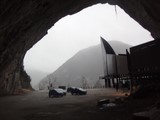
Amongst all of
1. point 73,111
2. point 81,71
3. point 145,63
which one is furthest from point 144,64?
point 81,71

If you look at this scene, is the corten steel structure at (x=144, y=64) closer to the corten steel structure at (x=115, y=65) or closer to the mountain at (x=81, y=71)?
the corten steel structure at (x=115, y=65)

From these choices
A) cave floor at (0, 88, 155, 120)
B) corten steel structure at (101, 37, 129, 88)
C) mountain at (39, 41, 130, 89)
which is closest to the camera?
cave floor at (0, 88, 155, 120)

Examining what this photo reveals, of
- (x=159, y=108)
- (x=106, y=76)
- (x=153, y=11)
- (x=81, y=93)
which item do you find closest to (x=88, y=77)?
(x=106, y=76)

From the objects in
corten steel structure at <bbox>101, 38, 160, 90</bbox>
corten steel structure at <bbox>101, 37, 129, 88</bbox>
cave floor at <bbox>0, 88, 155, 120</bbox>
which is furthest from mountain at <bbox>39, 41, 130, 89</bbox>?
cave floor at <bbox>0, 88, 155, 120</bbox>

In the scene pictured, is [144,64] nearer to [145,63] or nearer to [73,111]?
[145,63]

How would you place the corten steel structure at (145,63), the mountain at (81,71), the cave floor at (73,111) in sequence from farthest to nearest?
1. the mountain at (81,71)
2. the corten steel structure at (145,63)
3. the cave floor at (73,111)

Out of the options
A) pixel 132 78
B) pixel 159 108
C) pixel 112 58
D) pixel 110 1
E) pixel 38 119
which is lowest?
pixel 38 119

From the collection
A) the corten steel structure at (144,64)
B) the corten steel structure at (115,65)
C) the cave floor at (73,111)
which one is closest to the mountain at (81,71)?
the corten steel structure at (115,65)

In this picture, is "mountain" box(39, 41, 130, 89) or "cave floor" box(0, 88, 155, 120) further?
"mountain" box(39, 41, 130, 89)

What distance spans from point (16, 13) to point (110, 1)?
22.3 metres

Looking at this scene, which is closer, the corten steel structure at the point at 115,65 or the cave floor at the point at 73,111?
the cave floor at the point at 73,111

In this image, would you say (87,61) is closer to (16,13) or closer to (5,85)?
(5,85)

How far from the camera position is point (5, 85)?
40688mm

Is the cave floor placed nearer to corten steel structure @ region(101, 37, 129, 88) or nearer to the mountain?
corten steel structure @ region(101, 37, 129, 88)
